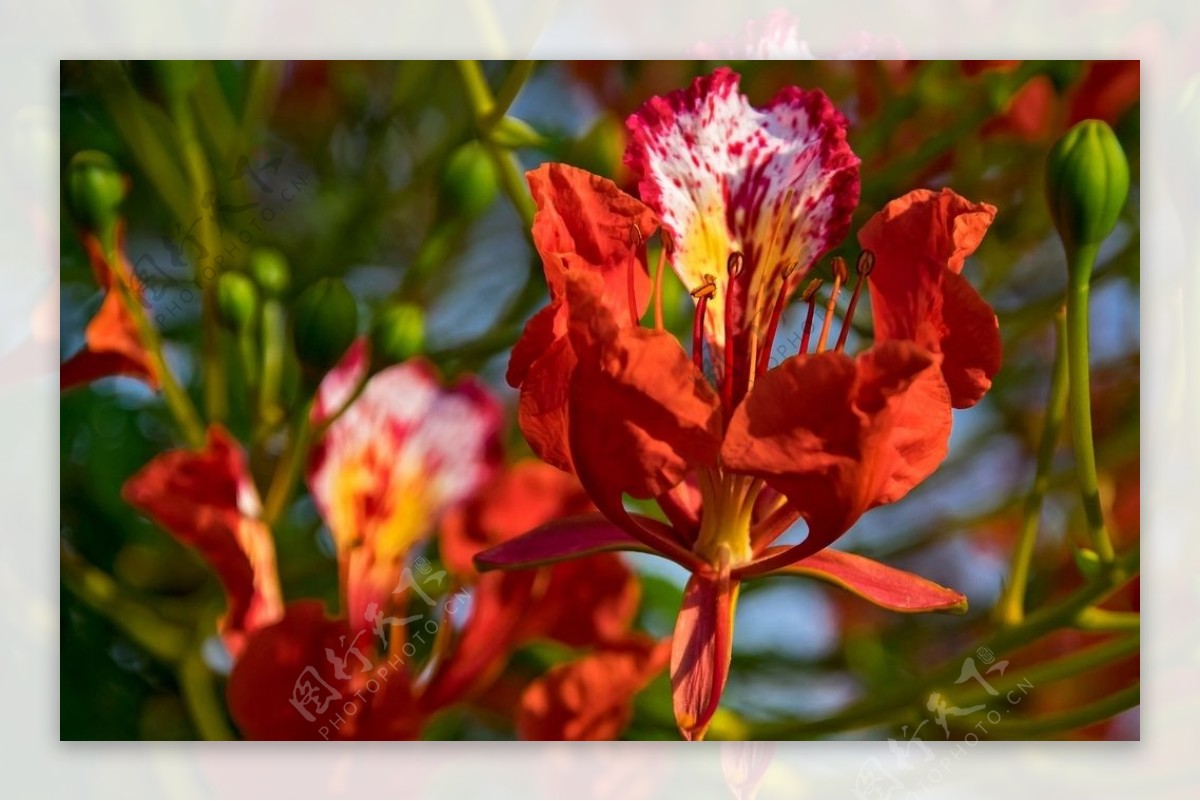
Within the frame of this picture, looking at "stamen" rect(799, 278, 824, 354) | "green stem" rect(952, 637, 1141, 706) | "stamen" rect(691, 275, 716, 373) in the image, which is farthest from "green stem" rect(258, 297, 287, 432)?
"green stem" rect(952, 637, 1141, 706)

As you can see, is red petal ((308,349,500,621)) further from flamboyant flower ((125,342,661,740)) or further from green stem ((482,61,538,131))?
green stem ((482,61,538,131))

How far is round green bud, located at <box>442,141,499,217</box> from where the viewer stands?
1401 millimetres

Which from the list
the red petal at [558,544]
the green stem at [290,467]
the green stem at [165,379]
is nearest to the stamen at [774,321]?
the red petal at [558,544]

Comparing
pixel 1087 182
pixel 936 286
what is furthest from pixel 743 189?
pixel 1087 182

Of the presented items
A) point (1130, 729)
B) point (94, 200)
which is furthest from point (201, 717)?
point (1130, 729)

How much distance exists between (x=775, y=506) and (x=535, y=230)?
344 millimetres

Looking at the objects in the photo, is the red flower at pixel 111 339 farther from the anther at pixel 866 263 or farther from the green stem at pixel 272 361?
the anther at pixel 866 263

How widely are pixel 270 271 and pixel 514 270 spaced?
24 centimetres

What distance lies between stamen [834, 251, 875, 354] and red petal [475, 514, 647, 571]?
0.28m

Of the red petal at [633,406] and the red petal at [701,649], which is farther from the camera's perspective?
the red petal at [701,649]

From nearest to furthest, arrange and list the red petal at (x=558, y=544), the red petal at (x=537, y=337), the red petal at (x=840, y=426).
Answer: the red petal at (x=840, y=426) → the red petal at (x=537, y=337) → the red petal at (x=558, y=544)

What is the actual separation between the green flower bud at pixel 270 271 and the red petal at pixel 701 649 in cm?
50

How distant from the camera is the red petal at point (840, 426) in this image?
1188mm

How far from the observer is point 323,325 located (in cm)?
138
